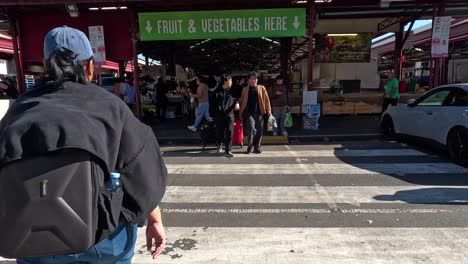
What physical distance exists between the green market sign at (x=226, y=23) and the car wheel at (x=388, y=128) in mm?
3384

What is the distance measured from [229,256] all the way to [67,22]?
11018mm

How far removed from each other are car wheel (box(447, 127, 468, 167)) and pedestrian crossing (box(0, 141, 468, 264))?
0.21 meters

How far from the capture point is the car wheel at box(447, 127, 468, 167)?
739cm

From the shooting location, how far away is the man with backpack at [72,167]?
1.54 m

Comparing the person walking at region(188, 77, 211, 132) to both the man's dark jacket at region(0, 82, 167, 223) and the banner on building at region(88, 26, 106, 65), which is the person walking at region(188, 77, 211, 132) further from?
the man's dark jacket at region(0, 82, 167, 223)

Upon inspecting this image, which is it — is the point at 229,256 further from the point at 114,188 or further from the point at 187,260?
the point at 114,188

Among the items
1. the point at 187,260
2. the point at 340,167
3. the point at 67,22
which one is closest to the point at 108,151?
the point at 187,260

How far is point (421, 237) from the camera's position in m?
4.25

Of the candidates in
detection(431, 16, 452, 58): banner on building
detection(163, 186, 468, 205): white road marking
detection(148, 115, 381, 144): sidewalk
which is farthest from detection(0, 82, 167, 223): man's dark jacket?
detection(431, 16, 452, 58): banner on building

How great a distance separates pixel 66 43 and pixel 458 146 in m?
7.72

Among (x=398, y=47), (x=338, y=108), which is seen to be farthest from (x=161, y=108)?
(x=398, y=47)

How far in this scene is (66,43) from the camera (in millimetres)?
1731

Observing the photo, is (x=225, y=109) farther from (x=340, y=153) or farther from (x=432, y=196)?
(x=432, y=196)

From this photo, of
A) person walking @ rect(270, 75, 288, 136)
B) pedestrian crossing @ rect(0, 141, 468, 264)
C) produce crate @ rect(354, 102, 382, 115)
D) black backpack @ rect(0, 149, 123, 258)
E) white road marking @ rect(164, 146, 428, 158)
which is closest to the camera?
black backpack @ rect(0, 149, 123, 258)
